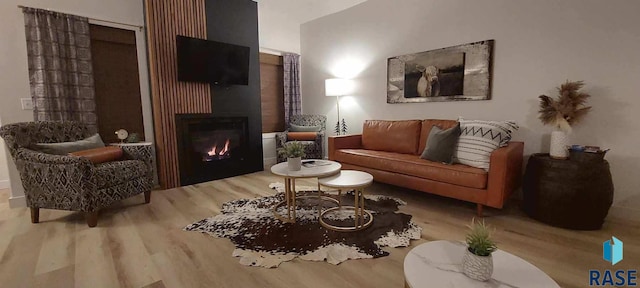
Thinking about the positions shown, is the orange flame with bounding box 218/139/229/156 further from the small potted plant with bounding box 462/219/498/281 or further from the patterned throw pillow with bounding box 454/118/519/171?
the small potted plant with bounding box 462/219/498/281

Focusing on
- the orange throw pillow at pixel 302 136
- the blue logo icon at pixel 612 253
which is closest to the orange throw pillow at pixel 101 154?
the orange throw pillow at pixel 302 136

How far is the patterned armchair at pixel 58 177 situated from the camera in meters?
2.31

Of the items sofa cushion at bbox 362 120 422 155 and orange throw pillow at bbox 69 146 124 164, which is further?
sofa cushion at bbox 362 120 422 155

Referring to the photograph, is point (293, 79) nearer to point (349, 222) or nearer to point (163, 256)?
point (349, 222)

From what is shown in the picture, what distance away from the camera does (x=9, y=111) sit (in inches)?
111

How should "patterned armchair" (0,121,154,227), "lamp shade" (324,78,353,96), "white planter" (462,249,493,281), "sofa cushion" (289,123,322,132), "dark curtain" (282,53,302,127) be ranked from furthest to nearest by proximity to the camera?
"dark curtain" (282,53,302,127), "sofa cushion" (289,123,322,132), "lamp shade" (324,78,353,96), "patterned armchair" (0,121,154,227), "white planter" (462,249,493,281)

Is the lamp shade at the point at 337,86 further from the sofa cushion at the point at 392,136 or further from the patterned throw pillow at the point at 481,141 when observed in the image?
the patterned throw pillow at the point at 481,141

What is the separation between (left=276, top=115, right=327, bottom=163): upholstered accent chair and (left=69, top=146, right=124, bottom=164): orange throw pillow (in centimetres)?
206

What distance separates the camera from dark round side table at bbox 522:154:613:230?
217 centimetres

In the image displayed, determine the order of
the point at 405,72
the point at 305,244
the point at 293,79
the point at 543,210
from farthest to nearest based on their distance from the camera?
the point at 293,79 < the point at 405,72 < the point at 543,210 < the point at 305,244

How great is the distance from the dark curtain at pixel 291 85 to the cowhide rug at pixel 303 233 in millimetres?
2681

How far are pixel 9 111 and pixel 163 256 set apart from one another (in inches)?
100

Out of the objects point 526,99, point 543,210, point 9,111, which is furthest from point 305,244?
point 9,111

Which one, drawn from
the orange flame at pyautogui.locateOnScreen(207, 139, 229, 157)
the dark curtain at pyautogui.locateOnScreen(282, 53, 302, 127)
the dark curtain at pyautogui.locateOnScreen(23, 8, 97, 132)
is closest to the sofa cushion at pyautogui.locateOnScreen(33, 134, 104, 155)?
the dark curtain at pyautogui.locateOnScreen(23, 8, 97, 132)
